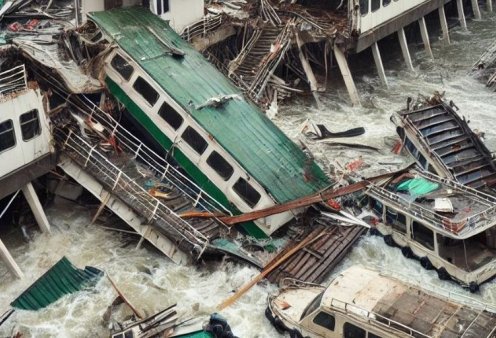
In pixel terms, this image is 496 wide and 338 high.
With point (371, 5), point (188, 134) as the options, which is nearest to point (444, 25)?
point (371, 5)

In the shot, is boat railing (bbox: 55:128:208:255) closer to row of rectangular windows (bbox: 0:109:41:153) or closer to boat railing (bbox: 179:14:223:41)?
row of rectangular windows (bbox: 0:109:41:153)

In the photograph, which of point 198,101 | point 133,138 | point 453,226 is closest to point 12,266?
point 133,138

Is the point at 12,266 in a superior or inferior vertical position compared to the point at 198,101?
inferior

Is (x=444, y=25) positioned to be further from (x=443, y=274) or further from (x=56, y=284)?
(x=56, y=284)

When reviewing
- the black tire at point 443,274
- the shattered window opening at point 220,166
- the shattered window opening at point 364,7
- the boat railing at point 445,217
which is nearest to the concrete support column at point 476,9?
the shattered window opening at point 364,7

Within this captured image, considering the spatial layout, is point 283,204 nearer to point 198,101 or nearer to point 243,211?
point 243,211

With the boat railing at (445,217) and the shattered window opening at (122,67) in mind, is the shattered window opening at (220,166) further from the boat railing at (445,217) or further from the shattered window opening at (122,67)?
the boat railing at (445,217)

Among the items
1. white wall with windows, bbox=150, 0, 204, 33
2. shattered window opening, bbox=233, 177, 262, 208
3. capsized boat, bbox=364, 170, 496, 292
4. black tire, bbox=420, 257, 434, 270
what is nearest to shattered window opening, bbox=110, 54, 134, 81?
white wall with windows, bbox=150, 0, 204, 33
